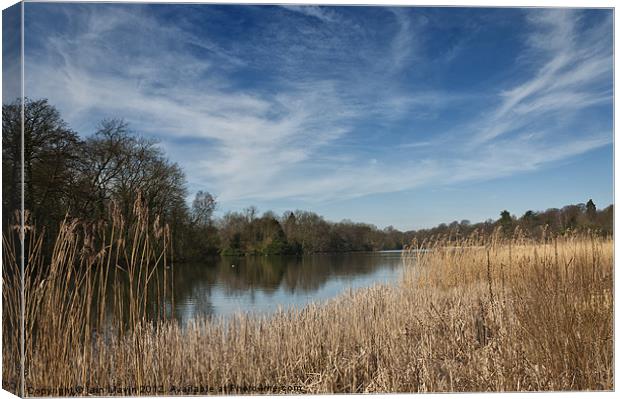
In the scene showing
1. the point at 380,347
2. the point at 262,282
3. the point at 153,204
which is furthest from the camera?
the point at 262,282

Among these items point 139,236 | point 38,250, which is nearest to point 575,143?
point 139,236

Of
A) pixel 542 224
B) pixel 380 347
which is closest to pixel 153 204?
pixel 380 347

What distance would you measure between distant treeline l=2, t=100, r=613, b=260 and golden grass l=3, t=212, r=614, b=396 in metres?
0.21

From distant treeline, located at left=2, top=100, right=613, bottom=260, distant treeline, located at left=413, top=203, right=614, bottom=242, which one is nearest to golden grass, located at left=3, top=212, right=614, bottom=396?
distant treeline, located at left=413, top=203, right=614, bottom=242

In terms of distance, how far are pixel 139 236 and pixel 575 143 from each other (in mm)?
2920

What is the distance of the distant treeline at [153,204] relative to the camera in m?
3.40

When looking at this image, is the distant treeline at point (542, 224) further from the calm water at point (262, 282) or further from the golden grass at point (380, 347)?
the calm water at point (262, 282)

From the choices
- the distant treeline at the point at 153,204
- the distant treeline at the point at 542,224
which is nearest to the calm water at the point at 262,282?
the distant treeline at the point at 153,204

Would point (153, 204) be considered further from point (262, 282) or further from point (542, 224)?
point (542, 224)

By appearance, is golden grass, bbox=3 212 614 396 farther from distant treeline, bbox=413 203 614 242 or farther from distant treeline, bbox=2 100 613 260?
distant treeline, bbox=2 100 613 260

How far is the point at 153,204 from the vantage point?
141 inches

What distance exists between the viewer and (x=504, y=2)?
144 inches

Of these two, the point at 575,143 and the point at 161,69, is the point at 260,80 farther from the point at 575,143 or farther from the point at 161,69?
the point at 575,143

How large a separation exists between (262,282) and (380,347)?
90 cm
